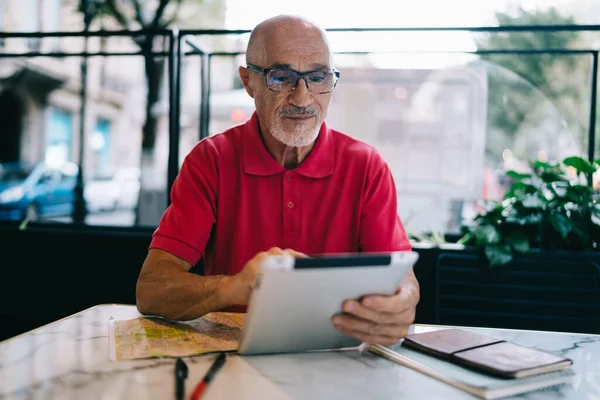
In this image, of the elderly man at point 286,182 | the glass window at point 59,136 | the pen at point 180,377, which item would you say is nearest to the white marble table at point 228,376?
the pen at point 180,377

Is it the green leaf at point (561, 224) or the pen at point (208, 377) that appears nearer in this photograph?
the pen at point (208, 377)

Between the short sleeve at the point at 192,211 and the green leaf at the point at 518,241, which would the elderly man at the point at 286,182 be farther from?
the green leaf at the point at 518,241

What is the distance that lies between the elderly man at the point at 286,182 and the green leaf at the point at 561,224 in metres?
1.04

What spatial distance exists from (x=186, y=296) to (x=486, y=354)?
0.69 metres

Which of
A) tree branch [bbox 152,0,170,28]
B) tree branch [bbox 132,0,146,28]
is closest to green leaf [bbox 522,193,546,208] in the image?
tree branch [bbox 152,0,170,28]

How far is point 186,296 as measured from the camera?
129 cm

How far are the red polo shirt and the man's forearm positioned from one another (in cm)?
32

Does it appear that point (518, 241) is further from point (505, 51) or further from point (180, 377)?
point (180, 377)

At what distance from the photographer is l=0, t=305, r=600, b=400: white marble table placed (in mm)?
873

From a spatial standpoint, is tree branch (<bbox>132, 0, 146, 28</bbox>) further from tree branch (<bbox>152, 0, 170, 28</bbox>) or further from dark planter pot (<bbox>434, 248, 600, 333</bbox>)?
dark planter pot (<bbox>434, 248, 600, 333</bbox>)

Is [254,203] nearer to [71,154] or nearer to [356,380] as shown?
[356,380]

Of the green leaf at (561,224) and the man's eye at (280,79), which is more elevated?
the man's eye at (280,79)

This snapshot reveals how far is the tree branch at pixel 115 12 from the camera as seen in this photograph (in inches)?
323

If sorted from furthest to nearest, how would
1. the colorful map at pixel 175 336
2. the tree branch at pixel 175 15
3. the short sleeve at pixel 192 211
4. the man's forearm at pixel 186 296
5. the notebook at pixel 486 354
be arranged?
the tree branch at pixel 175 15, the short sleeve at pixel 192 211, the man's forearm at pixel 186 296, the colorful map at pixel 175 336, the notebook at pixel 486 354
